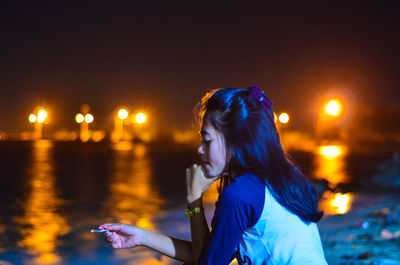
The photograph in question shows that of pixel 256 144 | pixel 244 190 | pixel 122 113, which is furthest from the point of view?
pixel 122 113

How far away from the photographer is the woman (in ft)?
5.10

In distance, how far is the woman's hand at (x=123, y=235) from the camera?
6.77 feet

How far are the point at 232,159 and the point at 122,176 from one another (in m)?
12.4

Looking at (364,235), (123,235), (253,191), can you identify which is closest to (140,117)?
(364,235)

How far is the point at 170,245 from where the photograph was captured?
6.85ft

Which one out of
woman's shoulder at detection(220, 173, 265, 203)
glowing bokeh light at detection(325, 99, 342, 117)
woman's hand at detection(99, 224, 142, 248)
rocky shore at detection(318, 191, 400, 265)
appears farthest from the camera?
glowing bokeh light at detection(325, 99, 342, 117)

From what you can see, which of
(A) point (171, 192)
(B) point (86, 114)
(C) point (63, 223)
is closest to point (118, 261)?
(C) point (63, 223)

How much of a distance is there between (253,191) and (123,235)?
0.81 meters

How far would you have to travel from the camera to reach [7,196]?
947cm

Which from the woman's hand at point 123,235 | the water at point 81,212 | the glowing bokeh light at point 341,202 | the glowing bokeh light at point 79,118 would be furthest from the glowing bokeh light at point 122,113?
the woman's hand at point 123,235

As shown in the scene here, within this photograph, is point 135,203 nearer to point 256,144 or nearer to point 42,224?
point 42,224

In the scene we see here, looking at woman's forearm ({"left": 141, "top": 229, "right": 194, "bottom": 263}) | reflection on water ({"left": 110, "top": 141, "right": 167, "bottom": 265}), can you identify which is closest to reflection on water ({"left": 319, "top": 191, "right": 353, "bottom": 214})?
reflection on water ({"left": 110, "top": 141, "right": 167, "bottom": 265})

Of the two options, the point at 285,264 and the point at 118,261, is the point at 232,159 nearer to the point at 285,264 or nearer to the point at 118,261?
the point at 285,264

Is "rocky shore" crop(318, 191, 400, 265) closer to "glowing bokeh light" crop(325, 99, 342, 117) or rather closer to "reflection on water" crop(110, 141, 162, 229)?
"reflection on water" crop(110, 141, 162, 229)
